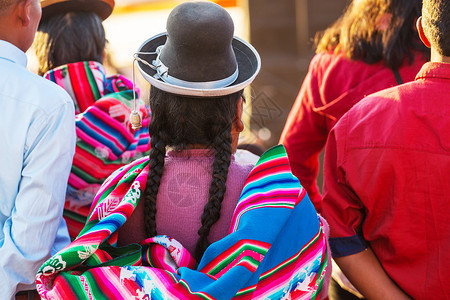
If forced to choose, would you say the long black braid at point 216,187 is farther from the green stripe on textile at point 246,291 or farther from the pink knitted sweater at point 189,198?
the green stripe on textile at point 246,291

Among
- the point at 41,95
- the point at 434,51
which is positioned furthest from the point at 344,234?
the point at 41,95

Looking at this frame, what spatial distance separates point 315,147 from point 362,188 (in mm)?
846

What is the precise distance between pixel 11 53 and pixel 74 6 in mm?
718

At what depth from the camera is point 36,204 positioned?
1597 millimetres

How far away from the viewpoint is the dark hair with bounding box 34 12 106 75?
2.33 m

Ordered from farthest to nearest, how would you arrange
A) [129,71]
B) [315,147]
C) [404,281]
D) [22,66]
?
[129,71], [315,147], [22,66], [404,281]

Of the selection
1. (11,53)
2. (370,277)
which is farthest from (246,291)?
(11,53)

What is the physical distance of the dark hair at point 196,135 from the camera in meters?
1.45

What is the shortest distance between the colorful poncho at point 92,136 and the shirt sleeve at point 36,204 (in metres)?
0.50

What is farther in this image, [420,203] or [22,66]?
[22,66]

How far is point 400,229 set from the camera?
5.12 ft

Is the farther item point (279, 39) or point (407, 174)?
point (279, 39)

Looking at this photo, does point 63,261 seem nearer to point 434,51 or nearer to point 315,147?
point 434,51

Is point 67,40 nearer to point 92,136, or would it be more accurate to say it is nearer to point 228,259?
point 92,136
